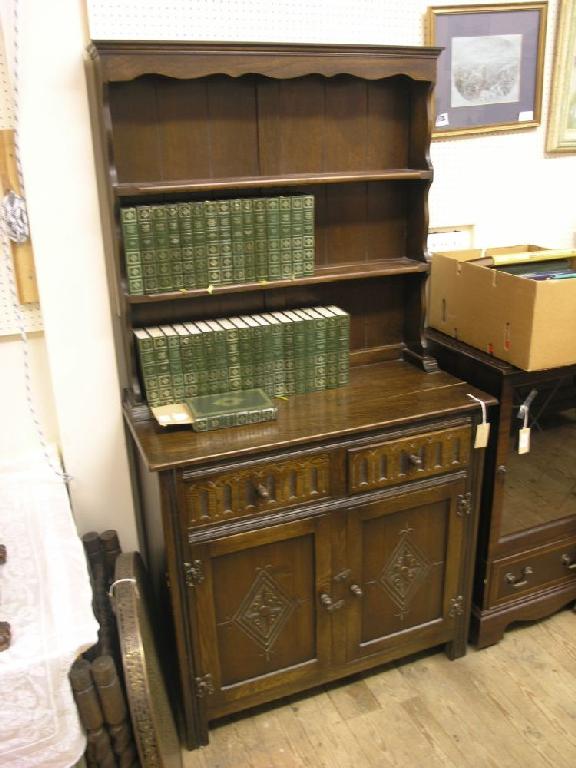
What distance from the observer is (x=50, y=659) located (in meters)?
1.39

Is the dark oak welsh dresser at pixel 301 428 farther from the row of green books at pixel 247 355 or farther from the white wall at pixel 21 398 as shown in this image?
the white wall at pixel 21 398

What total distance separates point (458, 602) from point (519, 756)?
46 centimetres

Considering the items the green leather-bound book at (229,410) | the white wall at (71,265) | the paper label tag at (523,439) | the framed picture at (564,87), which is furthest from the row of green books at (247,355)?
the framed picture at (564,87)

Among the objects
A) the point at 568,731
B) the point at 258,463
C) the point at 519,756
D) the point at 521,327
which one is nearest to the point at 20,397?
the point at 258,463

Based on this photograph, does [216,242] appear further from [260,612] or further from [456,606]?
[456,606]

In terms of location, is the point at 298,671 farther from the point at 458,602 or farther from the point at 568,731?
the point at 568,731

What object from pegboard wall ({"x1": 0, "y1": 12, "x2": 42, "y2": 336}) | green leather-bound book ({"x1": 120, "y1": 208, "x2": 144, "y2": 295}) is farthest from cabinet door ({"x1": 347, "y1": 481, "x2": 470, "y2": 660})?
pegboard wall ({"x1": 0, "y1": 12, "x2": 42, "y2": 336})

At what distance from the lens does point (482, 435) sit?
196 cm

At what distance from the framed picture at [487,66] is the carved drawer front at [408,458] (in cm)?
108

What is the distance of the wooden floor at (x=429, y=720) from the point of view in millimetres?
1885

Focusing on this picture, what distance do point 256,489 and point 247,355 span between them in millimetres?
417

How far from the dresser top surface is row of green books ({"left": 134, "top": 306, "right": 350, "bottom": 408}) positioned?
68 mm

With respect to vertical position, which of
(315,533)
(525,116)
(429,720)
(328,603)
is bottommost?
(429,720)

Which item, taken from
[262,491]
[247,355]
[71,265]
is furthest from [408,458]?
[71,265]
